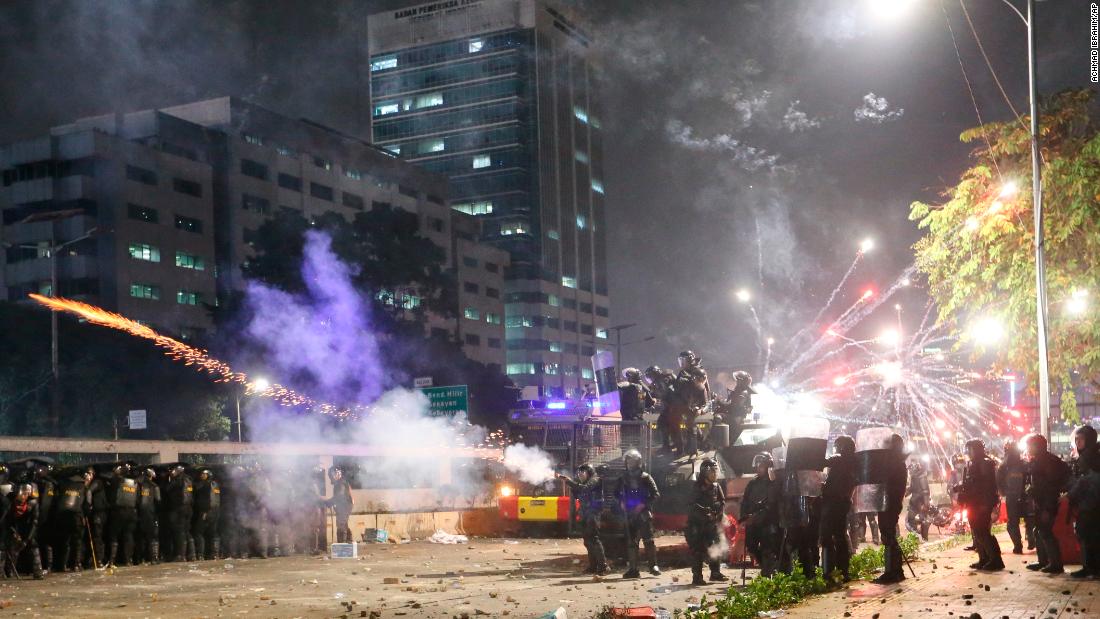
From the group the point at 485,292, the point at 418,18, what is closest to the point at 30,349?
the point at 485,292

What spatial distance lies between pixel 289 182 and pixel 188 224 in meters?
12.8

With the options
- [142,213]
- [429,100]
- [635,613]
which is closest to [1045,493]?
[635,613]

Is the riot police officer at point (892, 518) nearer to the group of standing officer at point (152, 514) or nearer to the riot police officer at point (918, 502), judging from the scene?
the riot police officer at point (918, 502)

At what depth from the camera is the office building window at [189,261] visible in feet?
245

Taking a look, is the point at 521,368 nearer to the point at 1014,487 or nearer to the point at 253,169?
the point at 253,169

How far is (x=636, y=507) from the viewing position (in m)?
17.9

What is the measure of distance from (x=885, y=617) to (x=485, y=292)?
335ft

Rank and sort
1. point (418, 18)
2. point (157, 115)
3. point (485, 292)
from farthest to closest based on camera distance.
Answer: point (418, 18), point (485, 292), point (157, 115)

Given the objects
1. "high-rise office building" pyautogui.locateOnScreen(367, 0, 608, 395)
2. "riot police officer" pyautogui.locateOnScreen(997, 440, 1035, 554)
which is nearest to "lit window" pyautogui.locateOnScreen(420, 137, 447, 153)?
"high-rise office building" pyautogui.locateOnScreen(367, 0, 608, 395)

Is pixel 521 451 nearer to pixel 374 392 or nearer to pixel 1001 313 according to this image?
pixel 1001 313

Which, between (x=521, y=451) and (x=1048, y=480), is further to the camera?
(x=521, y=451)

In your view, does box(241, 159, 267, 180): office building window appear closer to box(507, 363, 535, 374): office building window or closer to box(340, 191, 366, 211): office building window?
box(340, 191, 366, 211): office building window

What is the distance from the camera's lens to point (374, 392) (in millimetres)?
46781

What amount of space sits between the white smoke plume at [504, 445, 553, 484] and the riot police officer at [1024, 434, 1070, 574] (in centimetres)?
1239
